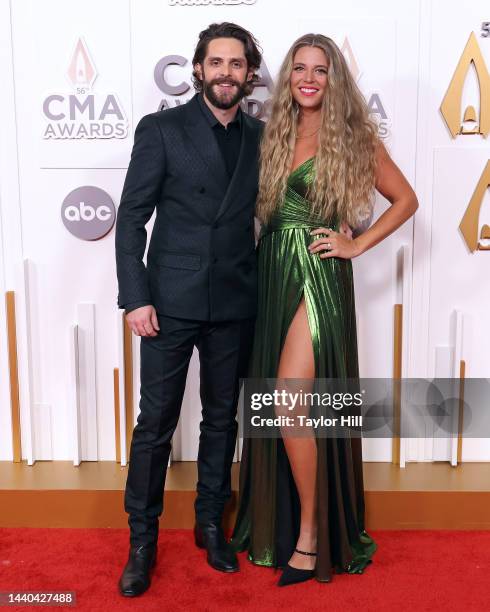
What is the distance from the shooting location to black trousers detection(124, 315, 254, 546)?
250 cm

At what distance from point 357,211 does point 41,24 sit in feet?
4.92

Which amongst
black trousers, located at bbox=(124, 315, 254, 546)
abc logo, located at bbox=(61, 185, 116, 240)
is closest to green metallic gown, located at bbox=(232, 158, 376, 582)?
black trousers, located at bbox=(124, 315, 254, 546)

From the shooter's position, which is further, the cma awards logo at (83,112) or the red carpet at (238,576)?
the cma awards logo at (83,112)

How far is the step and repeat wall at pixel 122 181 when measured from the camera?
293 cm

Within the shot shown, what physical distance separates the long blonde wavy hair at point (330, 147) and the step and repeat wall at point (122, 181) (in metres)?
0.33

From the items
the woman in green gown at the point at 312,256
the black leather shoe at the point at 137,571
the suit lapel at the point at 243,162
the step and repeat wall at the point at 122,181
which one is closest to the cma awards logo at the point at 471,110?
the step and repeat wall at the point at 122,181

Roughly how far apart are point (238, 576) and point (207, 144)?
149cm

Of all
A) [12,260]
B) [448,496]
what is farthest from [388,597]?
[12,260]

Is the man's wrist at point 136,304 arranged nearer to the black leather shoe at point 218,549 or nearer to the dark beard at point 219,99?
the dark beard at point 219,99

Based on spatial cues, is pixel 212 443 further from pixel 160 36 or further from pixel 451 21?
pixel 451 21

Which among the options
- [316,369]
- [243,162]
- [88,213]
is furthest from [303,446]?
[88,213]

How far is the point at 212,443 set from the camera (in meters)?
2.66

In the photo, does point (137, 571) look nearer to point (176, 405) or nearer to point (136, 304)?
point (176, 405)

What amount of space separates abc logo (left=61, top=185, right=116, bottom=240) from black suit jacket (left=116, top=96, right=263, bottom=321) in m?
0.62
